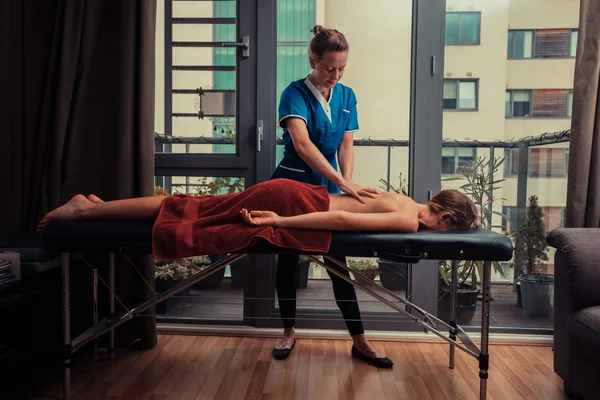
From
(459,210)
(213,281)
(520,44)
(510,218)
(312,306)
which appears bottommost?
(312,306)

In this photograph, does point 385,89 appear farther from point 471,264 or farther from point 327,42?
point 471,264

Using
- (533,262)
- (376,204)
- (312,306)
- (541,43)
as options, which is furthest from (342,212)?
(541,43)

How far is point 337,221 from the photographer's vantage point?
5.49ft

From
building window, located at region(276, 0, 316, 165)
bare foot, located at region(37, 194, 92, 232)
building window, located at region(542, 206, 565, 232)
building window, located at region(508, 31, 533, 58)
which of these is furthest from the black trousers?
building window, located at region(508, 31, 533, 58)

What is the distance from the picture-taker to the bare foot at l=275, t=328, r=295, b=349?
7.54 ft

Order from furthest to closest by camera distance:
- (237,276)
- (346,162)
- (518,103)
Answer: (237,276)
(518,103)
(346,162)

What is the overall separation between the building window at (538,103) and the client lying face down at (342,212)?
1021 millimetres

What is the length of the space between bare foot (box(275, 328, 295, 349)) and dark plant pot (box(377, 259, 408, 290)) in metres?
0.62

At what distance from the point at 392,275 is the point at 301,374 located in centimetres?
86

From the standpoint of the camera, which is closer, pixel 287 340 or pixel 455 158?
pixel 287 340

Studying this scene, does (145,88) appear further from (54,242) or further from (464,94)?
(464,94)

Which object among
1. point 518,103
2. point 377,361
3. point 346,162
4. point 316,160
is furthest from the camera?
point 518,103

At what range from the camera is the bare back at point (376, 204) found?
5.89 feet

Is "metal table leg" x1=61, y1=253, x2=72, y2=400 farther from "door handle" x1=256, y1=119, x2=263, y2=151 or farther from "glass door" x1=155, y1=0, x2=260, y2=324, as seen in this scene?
"door handle" x1=256, y1=119, x2=263, y2=151
